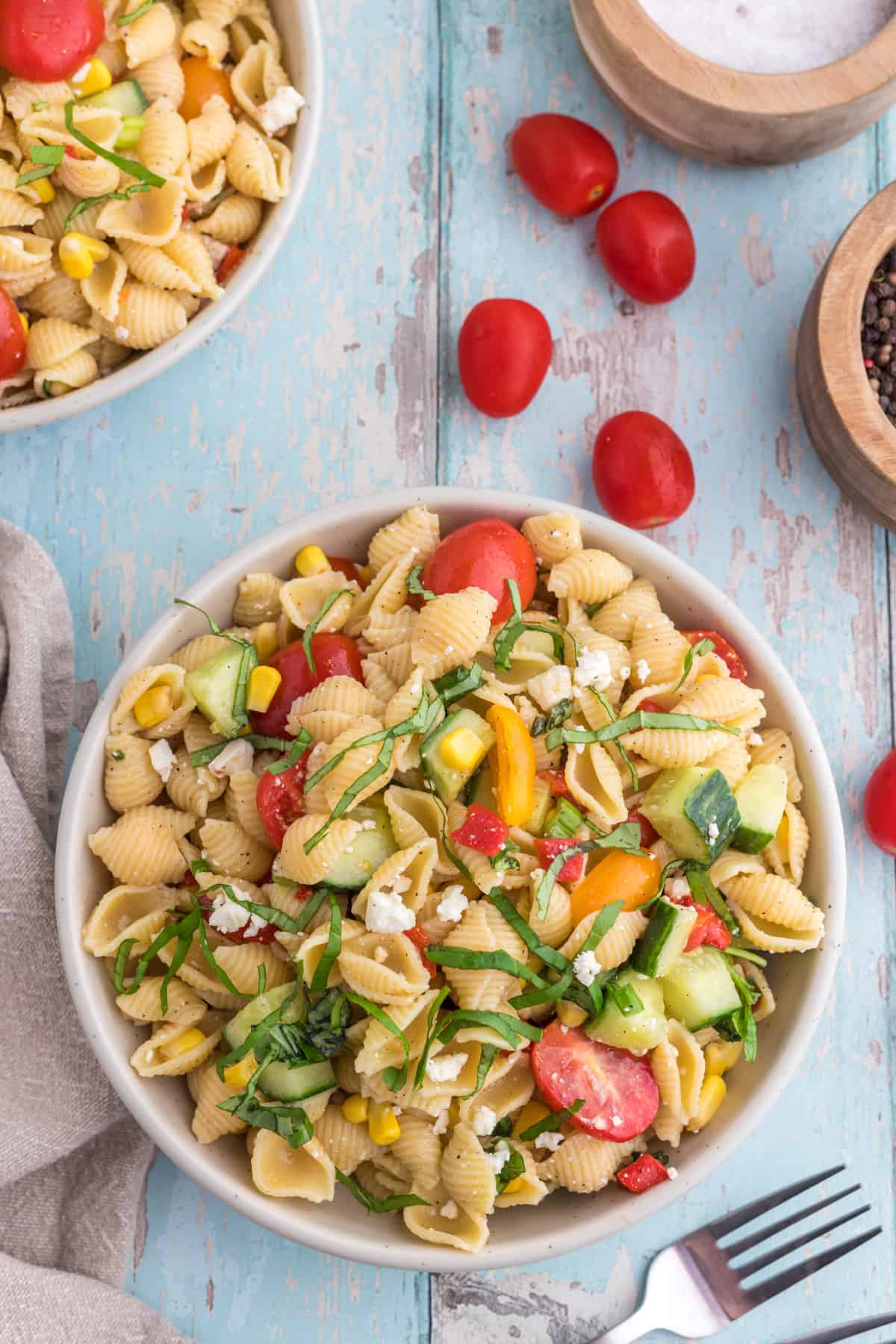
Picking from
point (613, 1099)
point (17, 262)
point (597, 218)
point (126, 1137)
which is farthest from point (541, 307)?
point (126, 1137)

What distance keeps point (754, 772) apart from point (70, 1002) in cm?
107

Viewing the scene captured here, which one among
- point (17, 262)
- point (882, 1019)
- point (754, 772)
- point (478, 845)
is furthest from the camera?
point (882, 1019)

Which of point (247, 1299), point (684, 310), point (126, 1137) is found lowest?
point (247, 1299)

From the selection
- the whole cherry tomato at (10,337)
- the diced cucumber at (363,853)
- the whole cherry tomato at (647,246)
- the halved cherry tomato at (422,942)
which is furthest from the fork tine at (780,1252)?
the whole cherry tomato at (10,337)

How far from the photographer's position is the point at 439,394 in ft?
7.59

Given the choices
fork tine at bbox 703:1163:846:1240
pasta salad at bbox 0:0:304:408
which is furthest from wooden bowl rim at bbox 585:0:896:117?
fork tine at bbox 703:1163:846:1240

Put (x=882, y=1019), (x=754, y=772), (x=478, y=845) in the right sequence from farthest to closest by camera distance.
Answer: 1. (x=882, y=1019)
2. (x=754, y=772)
3. (x=478, y=845)

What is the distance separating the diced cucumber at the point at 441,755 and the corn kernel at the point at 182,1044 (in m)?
0.46

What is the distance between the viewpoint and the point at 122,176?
6.68 feet

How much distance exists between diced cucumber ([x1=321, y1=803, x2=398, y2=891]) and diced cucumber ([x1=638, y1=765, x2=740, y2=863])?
356mm

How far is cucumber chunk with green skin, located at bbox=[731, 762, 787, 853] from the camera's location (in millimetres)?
1790

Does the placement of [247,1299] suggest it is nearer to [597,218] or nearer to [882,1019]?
[882,1019]

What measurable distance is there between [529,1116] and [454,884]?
0.33 metres

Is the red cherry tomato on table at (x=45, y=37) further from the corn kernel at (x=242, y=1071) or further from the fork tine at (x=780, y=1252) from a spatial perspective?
the fork tine at (x=780, y=1252)
